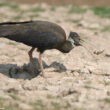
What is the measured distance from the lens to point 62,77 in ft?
26.9

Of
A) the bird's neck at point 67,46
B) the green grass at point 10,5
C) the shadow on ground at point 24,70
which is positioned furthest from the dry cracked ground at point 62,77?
the green grass at point 10,5

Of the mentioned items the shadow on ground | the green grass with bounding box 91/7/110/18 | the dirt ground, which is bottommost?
the dirt ground

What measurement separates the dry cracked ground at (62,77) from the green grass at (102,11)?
173cm

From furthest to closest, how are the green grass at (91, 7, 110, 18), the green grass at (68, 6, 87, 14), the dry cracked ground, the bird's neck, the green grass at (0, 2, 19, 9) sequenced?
1. the green grass at (0, 2, 19, 9)
2. the green grass at (68, 6, 87, 14)
3. the green grass at (91, 7, 110, 18)
4. the bird's neck
5. the dry cracked ground

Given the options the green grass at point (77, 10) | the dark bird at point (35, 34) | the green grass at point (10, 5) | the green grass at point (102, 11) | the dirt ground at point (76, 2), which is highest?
the dark bird at point (35, 34)

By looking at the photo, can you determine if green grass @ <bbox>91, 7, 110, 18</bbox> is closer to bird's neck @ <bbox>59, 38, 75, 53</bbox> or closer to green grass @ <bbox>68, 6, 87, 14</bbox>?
green grass @ <bbox>68, 6, 87, 14</bbox>

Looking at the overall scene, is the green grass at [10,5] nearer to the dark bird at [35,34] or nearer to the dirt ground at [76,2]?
the dirt ground at [76,2]

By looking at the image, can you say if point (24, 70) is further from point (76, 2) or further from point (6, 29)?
point (76, 2)

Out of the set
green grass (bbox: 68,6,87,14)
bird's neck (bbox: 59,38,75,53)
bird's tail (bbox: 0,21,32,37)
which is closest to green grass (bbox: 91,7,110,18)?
green grass (bbox: 68,6,87,14)

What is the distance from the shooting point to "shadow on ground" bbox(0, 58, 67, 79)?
8.41m

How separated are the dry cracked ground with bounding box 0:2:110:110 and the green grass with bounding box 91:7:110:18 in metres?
1.73

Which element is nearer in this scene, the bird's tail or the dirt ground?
the bird's tail

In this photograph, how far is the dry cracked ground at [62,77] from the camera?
661cm

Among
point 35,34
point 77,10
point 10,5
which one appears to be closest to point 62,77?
point 35,34
